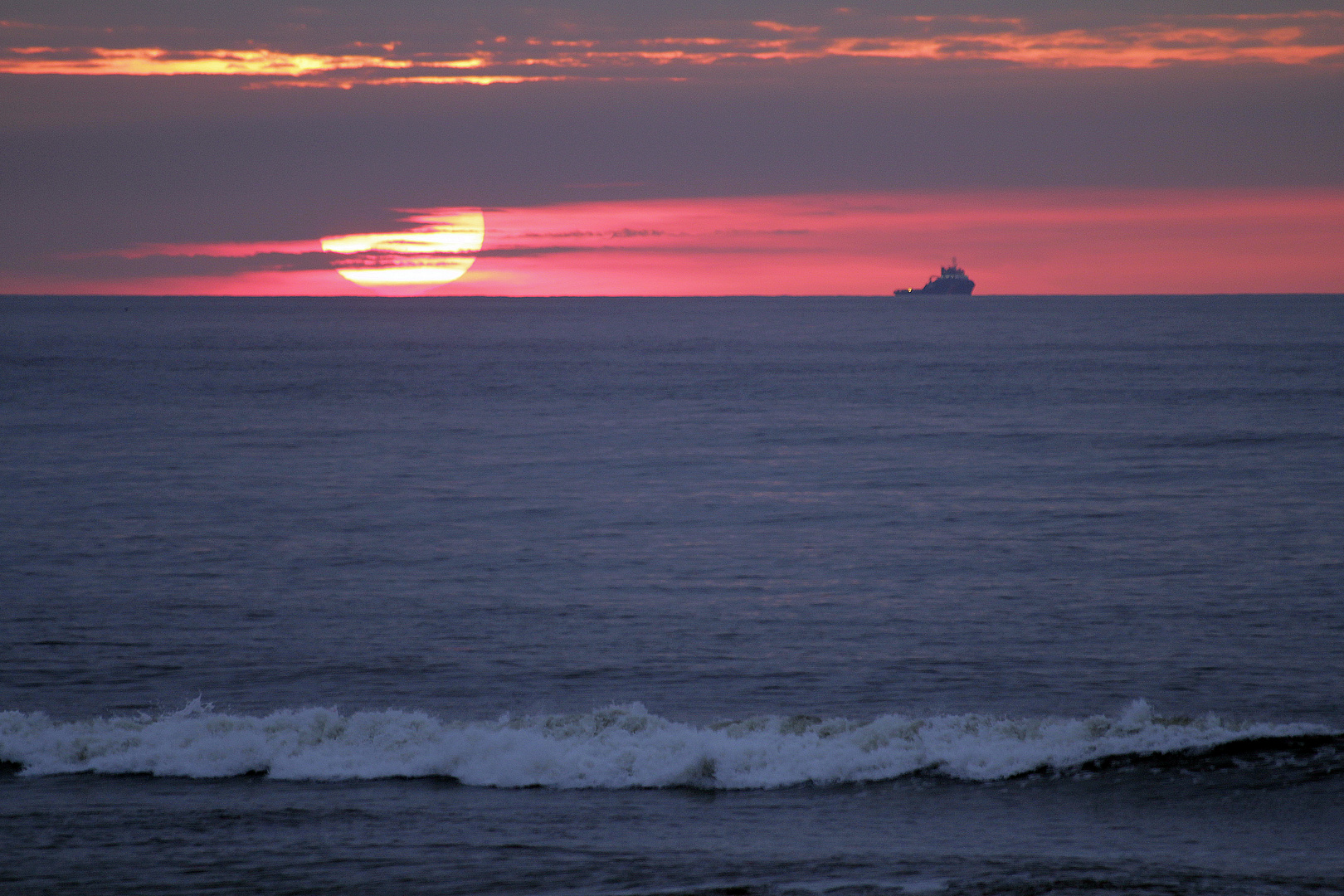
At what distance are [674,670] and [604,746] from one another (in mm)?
3153

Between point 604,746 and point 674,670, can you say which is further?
point 674,670

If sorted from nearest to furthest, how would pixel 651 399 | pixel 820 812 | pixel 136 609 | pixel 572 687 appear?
1. pixel 820 812
2. pixel 572 687
3. pixel 136 609
4. pixel 651 399

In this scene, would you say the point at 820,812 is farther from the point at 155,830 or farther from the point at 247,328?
the point at 247,328

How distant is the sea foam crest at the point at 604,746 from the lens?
12.4m

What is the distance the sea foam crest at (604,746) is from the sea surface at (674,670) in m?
0.05

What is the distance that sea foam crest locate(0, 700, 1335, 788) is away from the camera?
12438 millimetres

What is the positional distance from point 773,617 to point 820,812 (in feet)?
25.2

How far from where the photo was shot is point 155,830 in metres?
10.7

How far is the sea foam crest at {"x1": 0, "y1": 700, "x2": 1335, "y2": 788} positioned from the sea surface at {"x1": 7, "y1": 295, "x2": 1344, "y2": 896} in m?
0.05

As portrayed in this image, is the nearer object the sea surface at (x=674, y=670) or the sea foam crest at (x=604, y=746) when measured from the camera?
the sea surface at (x=674, y=670)

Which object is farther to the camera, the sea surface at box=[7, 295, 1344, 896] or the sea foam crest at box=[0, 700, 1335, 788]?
the sea foam crest at box=[0, 700, 1335, 788]

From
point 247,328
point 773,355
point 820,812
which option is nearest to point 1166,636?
point 820,812

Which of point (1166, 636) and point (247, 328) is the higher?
point (247, 328)

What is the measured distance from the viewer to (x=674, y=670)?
52.6ft
